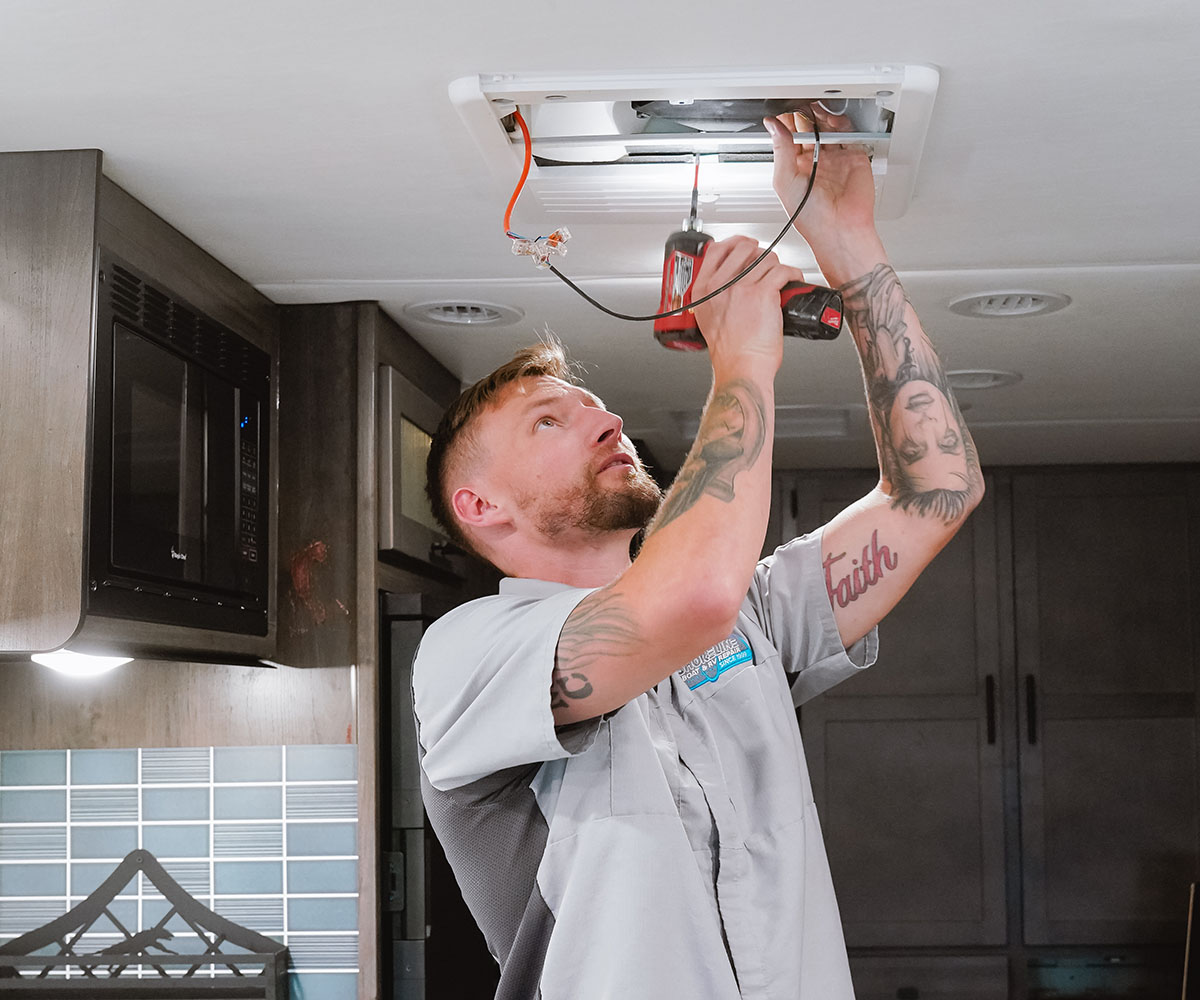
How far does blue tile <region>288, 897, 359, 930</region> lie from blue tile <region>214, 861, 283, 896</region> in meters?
0.05

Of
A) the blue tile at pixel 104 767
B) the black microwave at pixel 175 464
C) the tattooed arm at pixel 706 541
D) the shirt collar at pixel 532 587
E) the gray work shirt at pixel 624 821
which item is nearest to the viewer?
the tattooed arm at pixel 706 541

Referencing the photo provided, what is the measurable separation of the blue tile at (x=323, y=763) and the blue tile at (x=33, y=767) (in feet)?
1.38

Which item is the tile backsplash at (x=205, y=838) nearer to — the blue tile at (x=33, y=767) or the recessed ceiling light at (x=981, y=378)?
the blue tile at (x=33, y=767)

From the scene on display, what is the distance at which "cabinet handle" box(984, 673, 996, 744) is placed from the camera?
422cm

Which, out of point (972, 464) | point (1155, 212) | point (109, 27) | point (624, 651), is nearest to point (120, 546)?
point (109, 27)

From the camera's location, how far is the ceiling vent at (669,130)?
1.34m

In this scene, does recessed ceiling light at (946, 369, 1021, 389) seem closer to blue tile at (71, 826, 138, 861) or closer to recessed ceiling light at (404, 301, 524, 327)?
recessed ceiling light at (404, 301, 524, 327)

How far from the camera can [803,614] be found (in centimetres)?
154

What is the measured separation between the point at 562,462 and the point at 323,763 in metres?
0.95

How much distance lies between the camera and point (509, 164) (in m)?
1.54

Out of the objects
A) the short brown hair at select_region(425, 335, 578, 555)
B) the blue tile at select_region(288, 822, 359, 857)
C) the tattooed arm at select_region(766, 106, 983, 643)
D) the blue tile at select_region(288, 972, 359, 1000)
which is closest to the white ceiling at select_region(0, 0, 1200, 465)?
the tattooed arm at select_region(766, 106, 983, 643)

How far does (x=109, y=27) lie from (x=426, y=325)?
1.17 metres

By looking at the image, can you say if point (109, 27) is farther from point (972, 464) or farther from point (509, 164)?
point (972, 464)

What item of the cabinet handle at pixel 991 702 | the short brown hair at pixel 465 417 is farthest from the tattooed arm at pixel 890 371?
the cabinet handle at pixel 991 702
